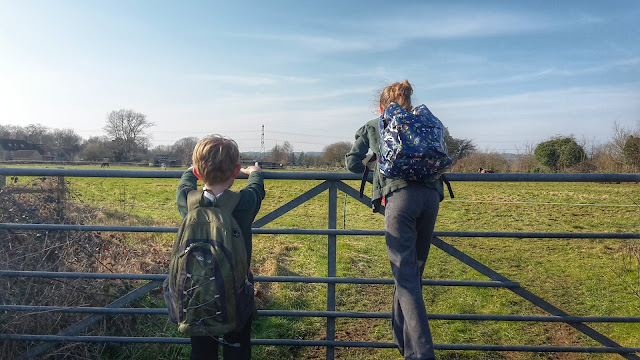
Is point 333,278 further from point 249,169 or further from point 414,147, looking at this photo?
point 414,147

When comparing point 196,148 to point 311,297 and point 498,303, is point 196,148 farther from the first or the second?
point 498,303

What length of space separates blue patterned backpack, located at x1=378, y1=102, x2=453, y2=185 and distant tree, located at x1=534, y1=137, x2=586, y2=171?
30397mm

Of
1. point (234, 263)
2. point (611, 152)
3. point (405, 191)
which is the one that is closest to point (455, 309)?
point (405, 191)

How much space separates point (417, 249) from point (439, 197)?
36 cm

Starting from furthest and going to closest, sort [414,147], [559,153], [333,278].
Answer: [559,153]
[333,278]
[414,147]

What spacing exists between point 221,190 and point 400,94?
1.29 metres

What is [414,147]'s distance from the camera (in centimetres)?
263

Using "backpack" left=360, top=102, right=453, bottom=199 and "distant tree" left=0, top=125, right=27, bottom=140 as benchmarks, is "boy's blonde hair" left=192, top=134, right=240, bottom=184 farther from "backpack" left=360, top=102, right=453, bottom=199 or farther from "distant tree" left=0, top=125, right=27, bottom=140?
"distant tree" left=0, top=125, right=27, bottom=140

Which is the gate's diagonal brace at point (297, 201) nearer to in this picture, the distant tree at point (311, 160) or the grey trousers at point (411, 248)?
the grey trousers at point (411, 248)

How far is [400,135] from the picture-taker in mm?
2660

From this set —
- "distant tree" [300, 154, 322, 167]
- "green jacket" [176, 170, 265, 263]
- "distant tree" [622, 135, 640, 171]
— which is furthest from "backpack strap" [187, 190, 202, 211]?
"distant tree" [300, 154, 322, 167]

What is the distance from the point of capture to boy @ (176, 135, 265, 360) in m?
2.44

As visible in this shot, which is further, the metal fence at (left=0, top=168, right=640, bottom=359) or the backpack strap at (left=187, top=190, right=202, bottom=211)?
the metal fence at (left=0, top=168, right=640, bottom=359)

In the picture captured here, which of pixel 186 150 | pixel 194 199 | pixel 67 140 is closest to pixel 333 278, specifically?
pixel 194 199
